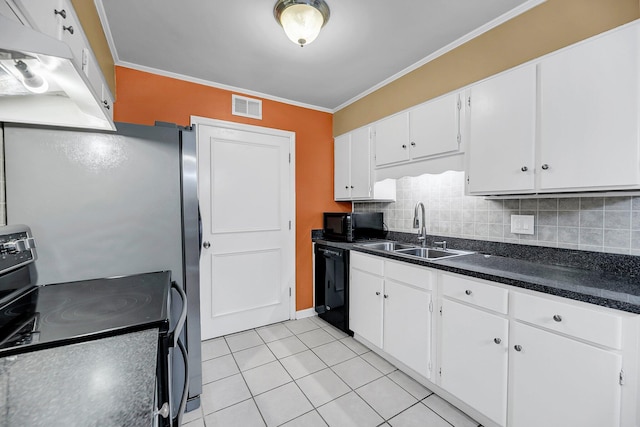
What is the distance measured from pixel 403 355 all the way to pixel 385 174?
1545 mm

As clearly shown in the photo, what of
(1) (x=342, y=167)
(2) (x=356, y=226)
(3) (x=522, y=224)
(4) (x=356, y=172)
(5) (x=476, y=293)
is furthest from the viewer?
(1) (x=342, y=167)

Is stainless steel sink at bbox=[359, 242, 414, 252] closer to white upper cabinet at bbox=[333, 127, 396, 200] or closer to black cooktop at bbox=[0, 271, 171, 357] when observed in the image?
white upper cabinet at bbox=[333, 127, 396, 200]

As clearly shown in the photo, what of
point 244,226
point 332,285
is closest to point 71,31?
point 244,226

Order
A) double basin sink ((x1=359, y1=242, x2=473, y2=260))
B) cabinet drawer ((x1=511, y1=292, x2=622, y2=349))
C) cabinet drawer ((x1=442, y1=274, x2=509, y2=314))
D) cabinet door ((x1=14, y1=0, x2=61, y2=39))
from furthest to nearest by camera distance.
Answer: double basin sink ((x1=359, y1=242, x2=473, y2=260))
cabinet drawer ((x1=442, y1=274, x2=509, y2=314))
cabinet drawer ((x1=511, y1=292, x2=622, y2=349))
cabinet door ((x1=14, y1=0, x2=61, y2=39))

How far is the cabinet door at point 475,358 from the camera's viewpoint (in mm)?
1431

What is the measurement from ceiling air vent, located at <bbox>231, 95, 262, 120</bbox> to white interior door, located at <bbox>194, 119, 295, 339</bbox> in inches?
5.4

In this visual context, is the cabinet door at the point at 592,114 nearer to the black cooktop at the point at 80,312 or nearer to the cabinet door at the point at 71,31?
the black cooktop at the point at 80,312

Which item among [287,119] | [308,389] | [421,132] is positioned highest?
[287,119]

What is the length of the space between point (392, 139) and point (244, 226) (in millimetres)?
1703

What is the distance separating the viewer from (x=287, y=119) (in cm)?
307

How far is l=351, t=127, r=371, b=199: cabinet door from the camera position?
110 inches

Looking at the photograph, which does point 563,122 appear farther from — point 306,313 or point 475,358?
point 306,313

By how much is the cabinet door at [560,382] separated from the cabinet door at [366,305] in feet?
3.25

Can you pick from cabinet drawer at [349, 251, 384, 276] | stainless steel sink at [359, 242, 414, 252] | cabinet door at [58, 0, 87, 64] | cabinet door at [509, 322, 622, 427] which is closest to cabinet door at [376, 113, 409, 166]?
stainless steel sink at [359, 242, 414, 252]
